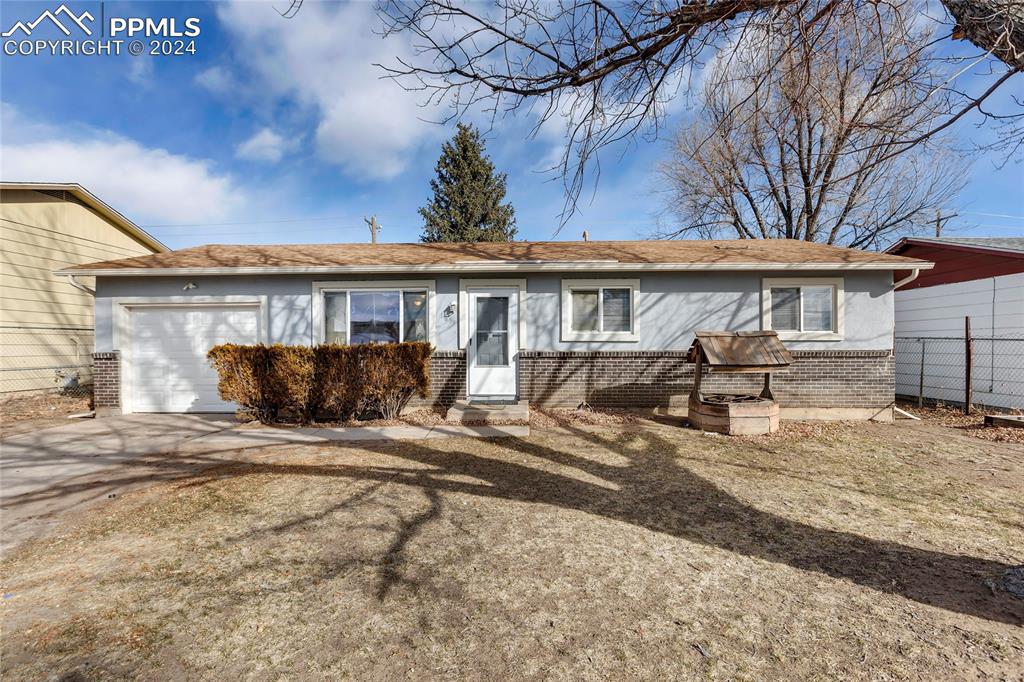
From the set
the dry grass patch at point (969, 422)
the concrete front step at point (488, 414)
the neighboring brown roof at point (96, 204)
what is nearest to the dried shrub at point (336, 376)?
the concrete front step at point (488, 414)

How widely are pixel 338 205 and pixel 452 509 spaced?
19.2 m

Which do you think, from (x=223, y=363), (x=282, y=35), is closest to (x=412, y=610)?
(x=282, y=35)

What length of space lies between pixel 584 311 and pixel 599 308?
0.29 metres

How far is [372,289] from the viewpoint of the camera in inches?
331

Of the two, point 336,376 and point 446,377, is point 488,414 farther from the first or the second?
point 336,376

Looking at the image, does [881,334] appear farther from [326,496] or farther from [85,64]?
[85,64]

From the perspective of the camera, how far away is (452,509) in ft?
12.3

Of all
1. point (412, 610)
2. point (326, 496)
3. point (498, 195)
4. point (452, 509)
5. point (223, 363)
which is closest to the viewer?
point (412, 610)

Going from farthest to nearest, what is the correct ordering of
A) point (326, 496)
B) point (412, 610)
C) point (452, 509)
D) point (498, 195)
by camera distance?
point (498, 195)
point (326, 496)
point (452, 509)
point (412, 610)

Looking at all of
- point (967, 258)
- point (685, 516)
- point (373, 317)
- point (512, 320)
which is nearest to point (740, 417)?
point (685, 516)

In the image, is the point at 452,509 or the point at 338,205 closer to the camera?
the point at 452,509

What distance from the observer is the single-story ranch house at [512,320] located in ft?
26.3

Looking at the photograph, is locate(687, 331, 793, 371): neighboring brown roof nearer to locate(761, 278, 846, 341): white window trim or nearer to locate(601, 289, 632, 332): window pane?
locate(761, 278, 846, 341): white window trim

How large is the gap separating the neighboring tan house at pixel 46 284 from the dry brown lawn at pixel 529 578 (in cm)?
938
